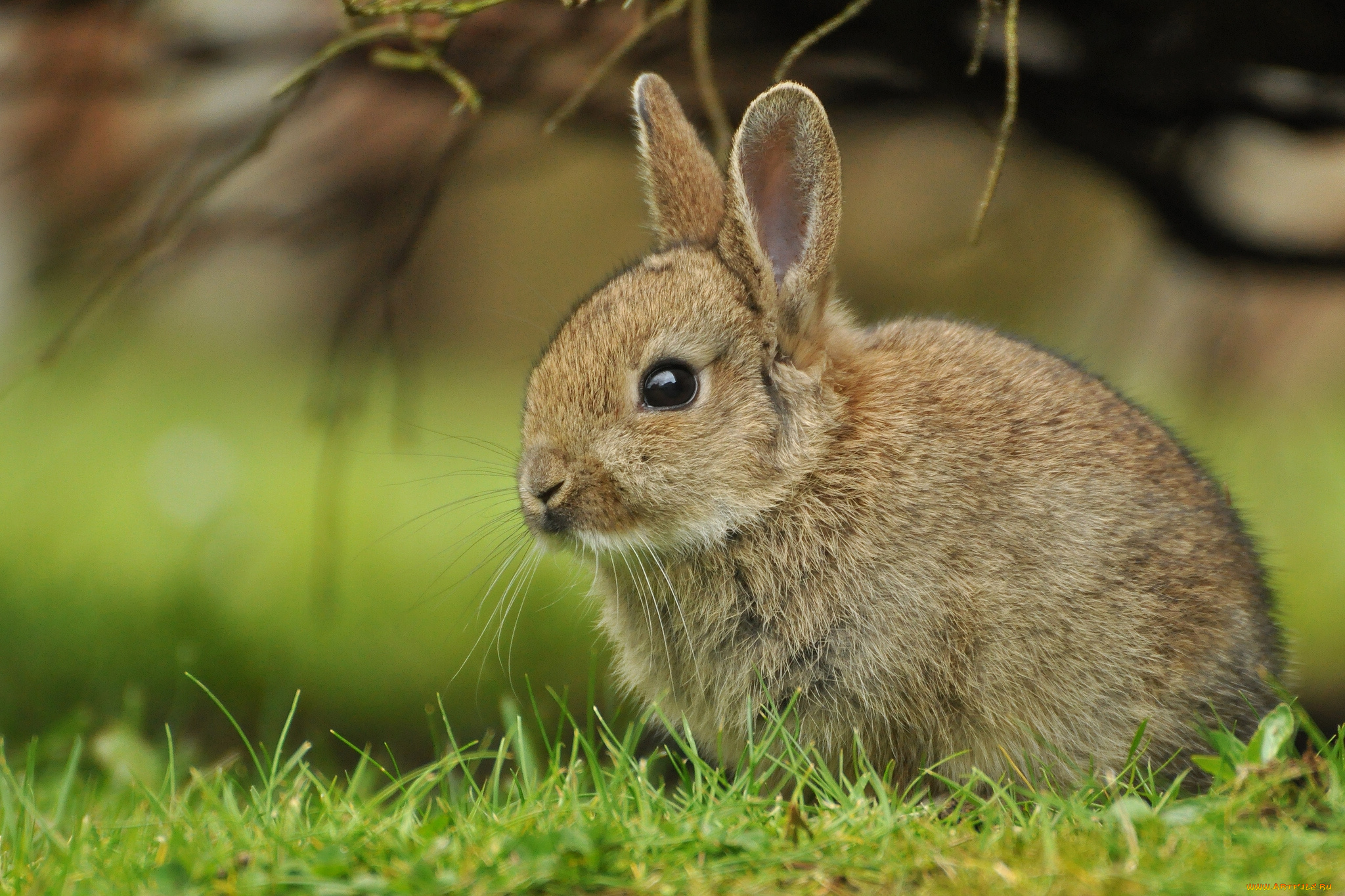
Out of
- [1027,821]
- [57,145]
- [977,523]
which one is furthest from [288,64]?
[1027,821]

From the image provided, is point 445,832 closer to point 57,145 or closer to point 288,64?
point 288,64

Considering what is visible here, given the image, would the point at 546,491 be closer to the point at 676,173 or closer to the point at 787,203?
the point at 787,203

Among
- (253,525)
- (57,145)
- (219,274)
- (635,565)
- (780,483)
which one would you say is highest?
(57,145)

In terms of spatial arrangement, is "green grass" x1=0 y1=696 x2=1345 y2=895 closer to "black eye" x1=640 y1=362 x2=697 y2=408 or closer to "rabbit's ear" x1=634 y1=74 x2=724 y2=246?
"black eye" x1=640 y1=362 x2=697 y2=408

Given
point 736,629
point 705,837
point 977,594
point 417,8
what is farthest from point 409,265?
point 705,837

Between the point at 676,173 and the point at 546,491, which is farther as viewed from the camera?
the point at 676,173
